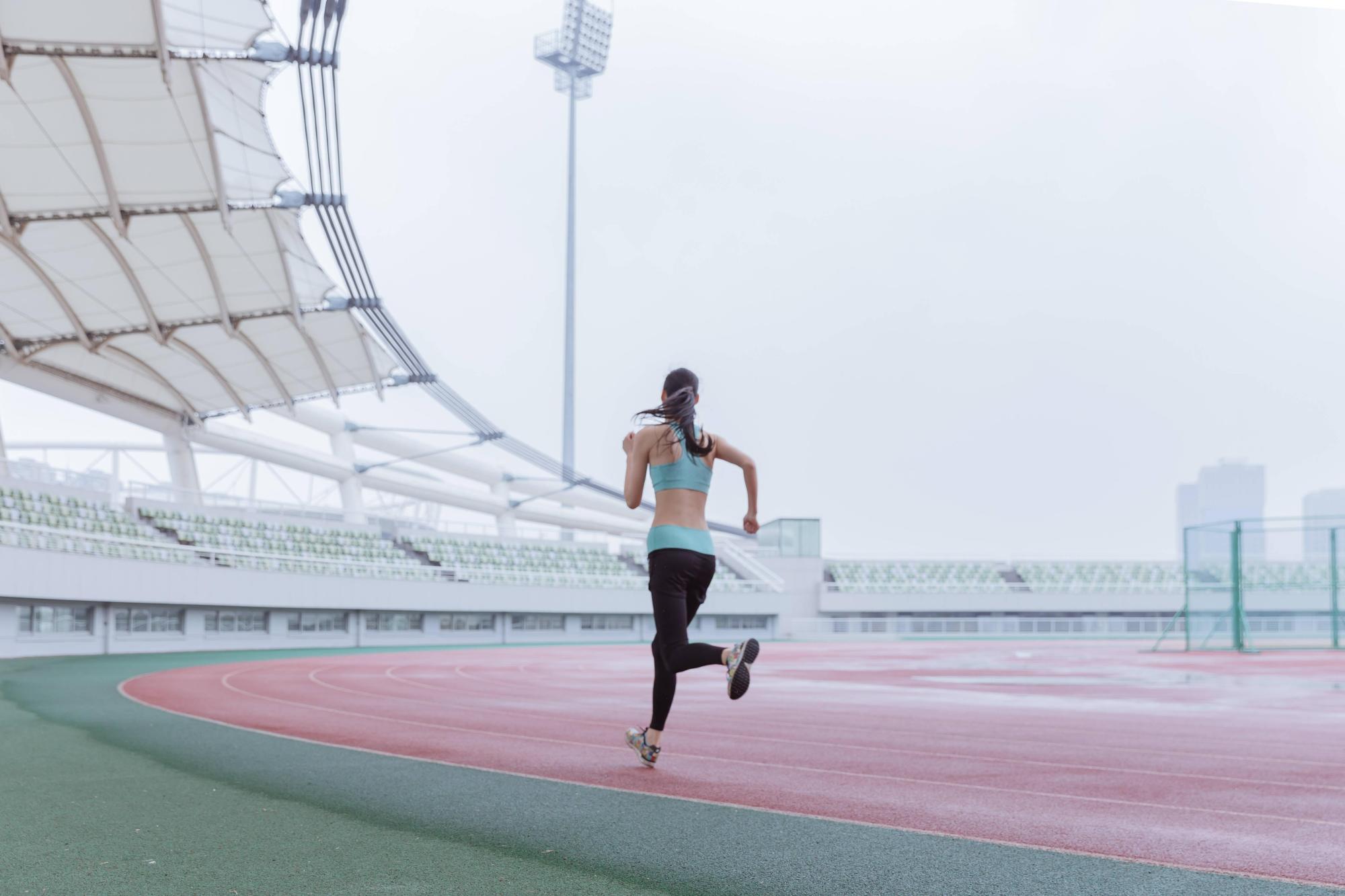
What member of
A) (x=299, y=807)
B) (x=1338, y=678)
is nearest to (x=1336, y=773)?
(x=299, y=807)

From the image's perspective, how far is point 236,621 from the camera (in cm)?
3325

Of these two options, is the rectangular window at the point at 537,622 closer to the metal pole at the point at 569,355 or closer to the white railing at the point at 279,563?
the white railing at the point at 279,563

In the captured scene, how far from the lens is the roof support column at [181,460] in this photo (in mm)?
40844

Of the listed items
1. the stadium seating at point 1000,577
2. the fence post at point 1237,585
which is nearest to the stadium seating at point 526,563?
the stadium seating at point 1000,577

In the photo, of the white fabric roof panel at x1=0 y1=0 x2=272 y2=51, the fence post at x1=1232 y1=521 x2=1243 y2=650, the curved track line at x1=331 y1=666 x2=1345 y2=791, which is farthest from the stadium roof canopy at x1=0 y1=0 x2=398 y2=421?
the fence post at x1=1232 y1=521 x2=1243 y2=650

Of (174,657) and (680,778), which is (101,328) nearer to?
(174,657)

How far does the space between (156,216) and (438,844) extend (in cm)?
2418

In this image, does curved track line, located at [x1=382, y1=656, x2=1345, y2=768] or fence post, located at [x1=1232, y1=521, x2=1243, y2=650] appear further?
fence post, located at [x1=1232, y1=521, x2=1243, y2=650]

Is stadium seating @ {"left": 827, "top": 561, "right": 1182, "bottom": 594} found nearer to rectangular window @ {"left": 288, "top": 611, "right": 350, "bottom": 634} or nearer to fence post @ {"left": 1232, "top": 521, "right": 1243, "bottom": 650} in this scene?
rectangular window @ {"left": 288, "top": 611, "right": 350, "bottom": 634}

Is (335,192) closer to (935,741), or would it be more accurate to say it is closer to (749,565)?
(935,741)

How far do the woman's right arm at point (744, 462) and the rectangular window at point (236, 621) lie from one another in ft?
97.7

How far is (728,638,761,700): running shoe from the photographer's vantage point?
5.40 metres

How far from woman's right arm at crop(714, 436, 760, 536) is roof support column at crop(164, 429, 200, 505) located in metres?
38.3

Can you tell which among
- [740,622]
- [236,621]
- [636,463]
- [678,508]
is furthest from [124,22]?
[740,622]
